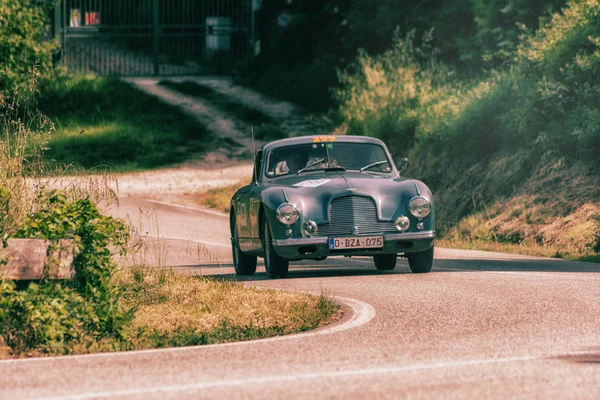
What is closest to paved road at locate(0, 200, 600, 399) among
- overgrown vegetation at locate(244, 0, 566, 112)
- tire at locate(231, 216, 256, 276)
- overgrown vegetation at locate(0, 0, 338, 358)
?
overgrown vegetation at locate(0, 0, 338, 358)

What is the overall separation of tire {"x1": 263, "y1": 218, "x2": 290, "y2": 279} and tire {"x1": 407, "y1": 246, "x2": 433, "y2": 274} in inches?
60.6

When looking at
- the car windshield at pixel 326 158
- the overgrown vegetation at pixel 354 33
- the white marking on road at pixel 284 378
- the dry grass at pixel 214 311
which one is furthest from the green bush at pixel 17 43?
the white marking on road at pixel 284 378

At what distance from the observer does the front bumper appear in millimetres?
14602

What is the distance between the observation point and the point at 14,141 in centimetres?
1336

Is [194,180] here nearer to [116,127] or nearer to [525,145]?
[116,127]

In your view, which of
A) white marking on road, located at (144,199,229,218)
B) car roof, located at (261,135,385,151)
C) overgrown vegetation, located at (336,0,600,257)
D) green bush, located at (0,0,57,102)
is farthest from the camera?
green bush, located at (0,0,57,102)

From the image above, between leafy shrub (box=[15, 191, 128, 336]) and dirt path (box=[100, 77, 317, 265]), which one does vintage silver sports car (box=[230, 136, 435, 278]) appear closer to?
dirt path (box=[100, 77, 317, 265])

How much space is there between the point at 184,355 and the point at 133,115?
33.7 metres

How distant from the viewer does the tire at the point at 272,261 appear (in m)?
15.0

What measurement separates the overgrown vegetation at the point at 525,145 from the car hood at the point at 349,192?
512 centimetres

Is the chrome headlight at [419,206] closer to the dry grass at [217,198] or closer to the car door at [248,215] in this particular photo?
the car door at [248,215]

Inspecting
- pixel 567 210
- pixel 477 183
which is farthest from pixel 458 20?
pixel 567 210

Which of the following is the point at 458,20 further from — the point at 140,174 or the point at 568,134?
the point at 568,134

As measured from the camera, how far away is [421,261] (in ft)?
50.6
